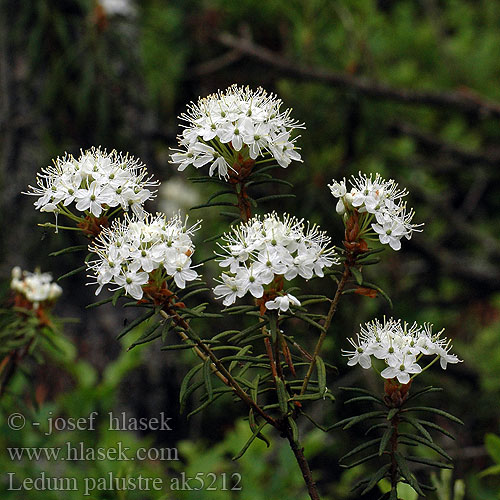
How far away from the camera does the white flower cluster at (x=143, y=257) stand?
108 centimetres

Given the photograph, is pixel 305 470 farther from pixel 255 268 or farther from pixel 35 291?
pixel 35 291

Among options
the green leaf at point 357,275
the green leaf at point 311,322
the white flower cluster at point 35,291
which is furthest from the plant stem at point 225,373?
the white flower cluster at point 35,291

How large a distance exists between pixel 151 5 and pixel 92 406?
4402mm

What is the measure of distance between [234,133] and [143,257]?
0.27m

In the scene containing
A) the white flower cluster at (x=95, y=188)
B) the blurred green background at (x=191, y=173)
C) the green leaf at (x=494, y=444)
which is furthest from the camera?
the blurred green background at (x=191, y=173)

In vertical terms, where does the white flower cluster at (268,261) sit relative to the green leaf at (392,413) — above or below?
above

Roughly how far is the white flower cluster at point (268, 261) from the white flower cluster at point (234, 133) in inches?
5.3

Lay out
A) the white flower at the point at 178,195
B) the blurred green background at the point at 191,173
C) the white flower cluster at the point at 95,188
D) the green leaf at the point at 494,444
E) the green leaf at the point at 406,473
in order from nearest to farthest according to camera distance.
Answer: the green leaf at the point at 406,473 → the white flower cluster at the point at 95,188 → the green leaf at the point at 494,444 → the blurred green background at the point at 191,173 → the white flower at the point at 178,195

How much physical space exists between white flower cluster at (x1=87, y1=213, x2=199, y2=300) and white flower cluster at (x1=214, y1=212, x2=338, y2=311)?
0.07 meters

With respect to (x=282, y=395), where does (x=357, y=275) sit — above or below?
above

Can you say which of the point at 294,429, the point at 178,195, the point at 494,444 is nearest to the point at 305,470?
the point at 294,429

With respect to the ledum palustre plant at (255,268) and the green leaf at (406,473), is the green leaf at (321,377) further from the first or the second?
the green leaf at (406,473)

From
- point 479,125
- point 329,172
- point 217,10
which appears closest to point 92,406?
point 329,172

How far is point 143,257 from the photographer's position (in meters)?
1.09
